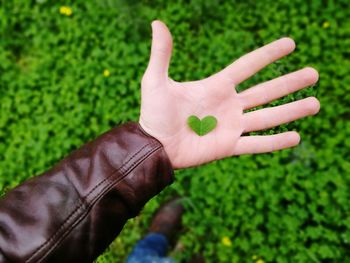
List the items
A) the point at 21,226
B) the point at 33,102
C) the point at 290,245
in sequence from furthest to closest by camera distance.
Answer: the point at 33,102
the point at 290,245
the point at 21,226

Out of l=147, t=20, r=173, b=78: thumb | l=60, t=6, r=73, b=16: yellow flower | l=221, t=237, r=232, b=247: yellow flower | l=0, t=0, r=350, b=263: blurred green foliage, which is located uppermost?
l=60, t=6, r=73, b=16: yellow flower

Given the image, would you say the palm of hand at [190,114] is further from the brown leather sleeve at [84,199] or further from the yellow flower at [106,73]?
the yellow flower at [106,73]

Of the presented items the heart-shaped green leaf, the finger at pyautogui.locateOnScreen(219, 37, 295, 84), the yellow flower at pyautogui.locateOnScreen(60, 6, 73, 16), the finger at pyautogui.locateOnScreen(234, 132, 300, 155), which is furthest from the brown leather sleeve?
the yellow flower at pyautogui.locateOnScreen(60, 6, 73, 16)

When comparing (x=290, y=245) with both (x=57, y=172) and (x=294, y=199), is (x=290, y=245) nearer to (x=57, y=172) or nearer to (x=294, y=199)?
(x=294, y=199)

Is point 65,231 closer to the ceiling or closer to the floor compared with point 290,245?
closer to the ceiling

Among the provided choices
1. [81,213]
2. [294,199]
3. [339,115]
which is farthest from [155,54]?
[339,115]

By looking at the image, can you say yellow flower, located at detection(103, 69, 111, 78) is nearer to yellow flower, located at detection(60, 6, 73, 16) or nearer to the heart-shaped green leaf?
yellow flower, located at detection(60, 6, 73, 16)

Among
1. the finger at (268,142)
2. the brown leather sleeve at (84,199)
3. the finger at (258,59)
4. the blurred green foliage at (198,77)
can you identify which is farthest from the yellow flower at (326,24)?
the brown leather sleeve at (84,199)
